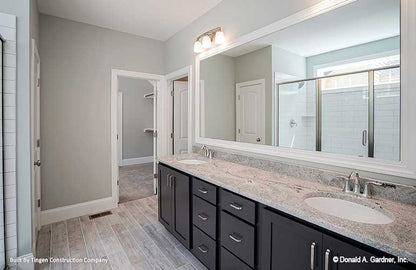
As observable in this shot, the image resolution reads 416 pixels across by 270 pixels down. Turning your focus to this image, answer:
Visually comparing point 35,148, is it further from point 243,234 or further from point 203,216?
point 243,234

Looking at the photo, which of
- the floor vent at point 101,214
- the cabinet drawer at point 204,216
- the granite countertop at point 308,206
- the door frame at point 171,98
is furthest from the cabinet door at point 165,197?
the floor vent at point 101,214

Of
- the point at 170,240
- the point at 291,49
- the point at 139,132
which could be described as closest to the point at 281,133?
the point at 291,49

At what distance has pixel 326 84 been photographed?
5.11 feet

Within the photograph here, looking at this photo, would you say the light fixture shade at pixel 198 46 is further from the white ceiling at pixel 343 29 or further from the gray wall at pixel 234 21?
the white ceiling at pixel 343 29

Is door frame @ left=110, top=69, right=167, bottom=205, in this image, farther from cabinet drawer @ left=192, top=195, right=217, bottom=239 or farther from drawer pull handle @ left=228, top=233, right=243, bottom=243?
drawer pull handle @ left=228, top=233, right=243, bottom=243

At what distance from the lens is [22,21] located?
1.74m

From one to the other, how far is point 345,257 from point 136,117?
6.03 meters

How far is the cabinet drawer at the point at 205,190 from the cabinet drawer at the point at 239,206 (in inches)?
3.8

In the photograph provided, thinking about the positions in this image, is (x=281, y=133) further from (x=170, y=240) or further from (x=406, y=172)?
(x=170, y=240)

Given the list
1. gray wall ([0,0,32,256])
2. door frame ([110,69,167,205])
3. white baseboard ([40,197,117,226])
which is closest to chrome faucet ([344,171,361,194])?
gray wall ([0,0,32,256])

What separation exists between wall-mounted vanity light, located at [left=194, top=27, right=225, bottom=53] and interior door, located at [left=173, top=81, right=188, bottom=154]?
967 mm

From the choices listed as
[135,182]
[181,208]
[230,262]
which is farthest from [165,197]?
[135,182]

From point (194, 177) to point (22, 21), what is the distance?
1.95 metres

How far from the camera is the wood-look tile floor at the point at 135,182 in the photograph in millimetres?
3662
